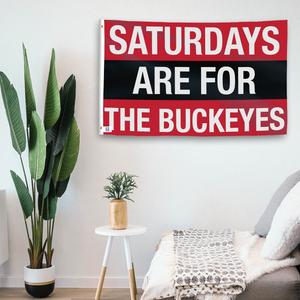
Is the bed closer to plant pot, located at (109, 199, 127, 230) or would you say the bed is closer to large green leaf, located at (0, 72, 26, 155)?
plant pot, located at (109, 199, 127, 230)

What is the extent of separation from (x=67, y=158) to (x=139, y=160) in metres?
0.52

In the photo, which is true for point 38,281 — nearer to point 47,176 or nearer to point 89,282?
point 89,282

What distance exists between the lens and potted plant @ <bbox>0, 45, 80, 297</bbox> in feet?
7.61

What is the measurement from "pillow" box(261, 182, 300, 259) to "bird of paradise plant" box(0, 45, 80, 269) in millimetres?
1340

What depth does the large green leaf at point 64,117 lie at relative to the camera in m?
2.39

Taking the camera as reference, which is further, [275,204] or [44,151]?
[44,151]

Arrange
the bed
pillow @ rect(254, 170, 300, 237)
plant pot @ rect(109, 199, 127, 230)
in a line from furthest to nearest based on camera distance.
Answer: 1. plant pot @ rect(109, 199, 127, 230)
2. pillow @ rect(254, 170, 300, 237)
3. the bed

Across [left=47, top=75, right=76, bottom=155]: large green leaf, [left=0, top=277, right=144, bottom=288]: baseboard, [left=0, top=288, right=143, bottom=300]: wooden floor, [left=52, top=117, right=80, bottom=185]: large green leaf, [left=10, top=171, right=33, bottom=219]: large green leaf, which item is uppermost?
[left=47, top=75, right=76, bottom=155]: large green leaf

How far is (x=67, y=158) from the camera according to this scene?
2402mm

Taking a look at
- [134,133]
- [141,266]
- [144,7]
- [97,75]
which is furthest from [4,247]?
[144,7]

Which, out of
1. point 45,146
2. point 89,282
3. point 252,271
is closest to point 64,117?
point 45,146

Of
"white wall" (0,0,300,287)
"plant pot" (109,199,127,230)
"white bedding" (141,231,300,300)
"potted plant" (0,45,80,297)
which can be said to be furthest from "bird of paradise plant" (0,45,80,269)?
"white bedding" (141,231,300,300)

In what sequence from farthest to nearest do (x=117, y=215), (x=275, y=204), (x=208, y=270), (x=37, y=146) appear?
(x=37, y=146), (x=117, y=215), (x=275, y=204), (x=208, y=270)

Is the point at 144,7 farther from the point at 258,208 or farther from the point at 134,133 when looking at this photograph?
the point at 258,208
